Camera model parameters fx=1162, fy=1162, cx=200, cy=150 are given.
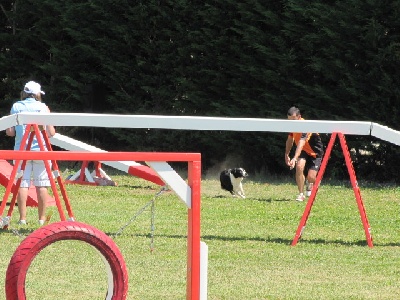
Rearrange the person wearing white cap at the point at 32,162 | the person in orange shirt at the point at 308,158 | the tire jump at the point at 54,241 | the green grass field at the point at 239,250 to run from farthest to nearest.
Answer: the person in orange shirt at the point at 308,158 → the person wearing white cap at the point at 32,162 → the green grass field at the point at 239,250 → the tire jump at the point at 54,241

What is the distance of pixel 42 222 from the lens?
13.0 m

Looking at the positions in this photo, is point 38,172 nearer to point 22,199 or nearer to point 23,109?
point 22,199

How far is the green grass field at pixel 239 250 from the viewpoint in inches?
364

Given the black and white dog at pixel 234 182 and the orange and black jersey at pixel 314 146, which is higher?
the orange and black jersey at pixel 314 146

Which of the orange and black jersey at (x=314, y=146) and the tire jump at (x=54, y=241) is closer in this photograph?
the tire jump at (x=54, y=241)

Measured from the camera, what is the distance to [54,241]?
7320 millimetres

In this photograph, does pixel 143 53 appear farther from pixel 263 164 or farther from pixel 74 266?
pixel 74 266

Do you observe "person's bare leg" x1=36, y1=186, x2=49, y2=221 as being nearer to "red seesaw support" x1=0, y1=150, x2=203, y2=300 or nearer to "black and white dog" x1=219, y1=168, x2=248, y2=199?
"black and white dog" x1=219, y1=168, x2=248, y2=199

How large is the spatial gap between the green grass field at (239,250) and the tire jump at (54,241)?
4.57ft

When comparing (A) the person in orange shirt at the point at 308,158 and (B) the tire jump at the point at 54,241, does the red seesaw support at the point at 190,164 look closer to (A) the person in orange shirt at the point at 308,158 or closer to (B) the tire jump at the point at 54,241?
(B) the tire jump at the point at 54,241

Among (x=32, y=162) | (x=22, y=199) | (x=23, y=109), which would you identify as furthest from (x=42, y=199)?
(x=23, y=109)

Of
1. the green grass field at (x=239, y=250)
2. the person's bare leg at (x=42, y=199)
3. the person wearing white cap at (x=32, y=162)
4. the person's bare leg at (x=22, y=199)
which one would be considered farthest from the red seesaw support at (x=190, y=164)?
the person's bare leg at (x=22, y=199)

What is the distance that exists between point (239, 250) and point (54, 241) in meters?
4.34

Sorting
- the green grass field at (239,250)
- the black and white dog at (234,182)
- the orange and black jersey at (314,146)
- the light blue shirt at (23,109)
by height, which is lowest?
the green grass field at (239,250)
